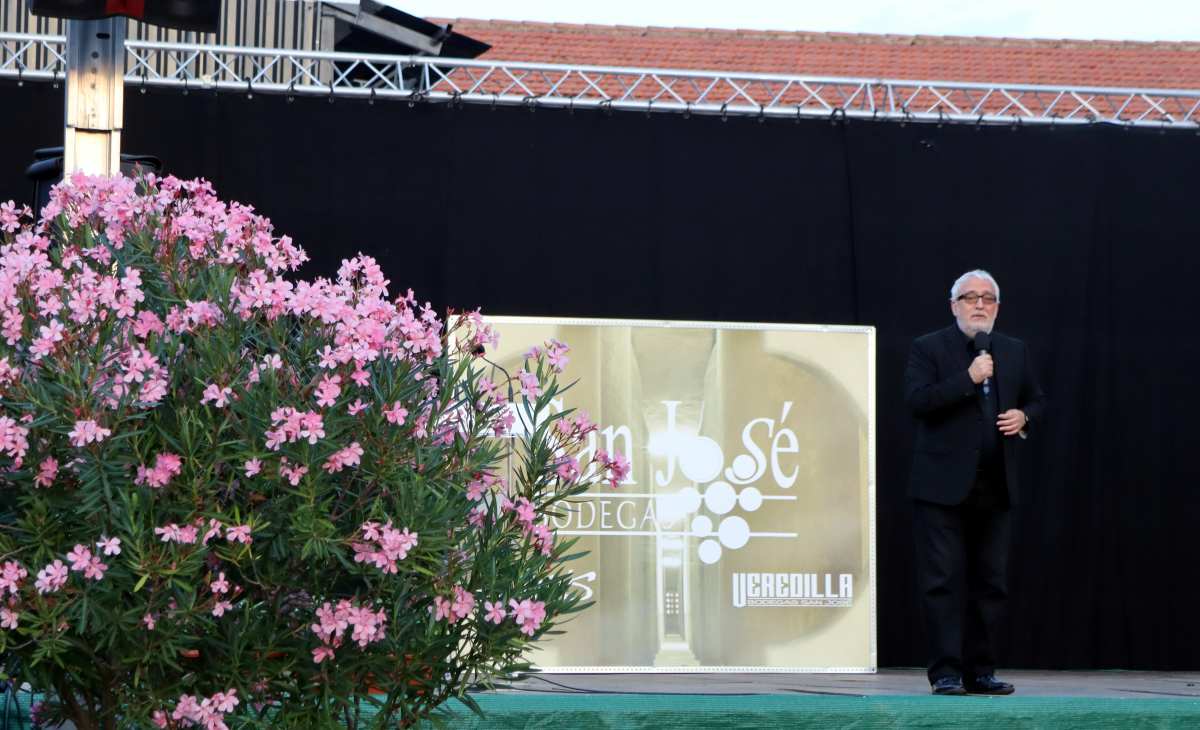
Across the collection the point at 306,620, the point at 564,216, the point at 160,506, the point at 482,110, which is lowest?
the point at 306,620

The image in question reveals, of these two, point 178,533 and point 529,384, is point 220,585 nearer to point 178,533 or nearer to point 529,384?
point 178,533

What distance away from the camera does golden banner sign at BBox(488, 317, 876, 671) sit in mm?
5445

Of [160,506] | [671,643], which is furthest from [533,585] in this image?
[671,643]

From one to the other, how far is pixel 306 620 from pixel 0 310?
567 mm

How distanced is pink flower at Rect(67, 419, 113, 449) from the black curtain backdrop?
403 cm

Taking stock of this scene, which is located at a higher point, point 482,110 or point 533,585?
point 482,110

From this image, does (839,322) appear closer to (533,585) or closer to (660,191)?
(660,191)

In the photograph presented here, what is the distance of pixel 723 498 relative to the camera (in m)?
5.57

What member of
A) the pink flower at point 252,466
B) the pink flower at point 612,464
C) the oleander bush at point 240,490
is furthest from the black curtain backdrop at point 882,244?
the pink flower at point 252,466

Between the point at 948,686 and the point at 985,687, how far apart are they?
21 centimetres

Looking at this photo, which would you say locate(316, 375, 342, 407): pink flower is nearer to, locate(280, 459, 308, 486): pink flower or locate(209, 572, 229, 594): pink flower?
locate(280, 459, 308, 486): pink flower

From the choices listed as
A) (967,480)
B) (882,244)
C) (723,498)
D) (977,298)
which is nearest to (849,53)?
(882,244)

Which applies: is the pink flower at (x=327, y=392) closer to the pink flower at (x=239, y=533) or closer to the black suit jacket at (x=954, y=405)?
the pink flower at (x=239, y=533)

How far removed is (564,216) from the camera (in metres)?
5.97
